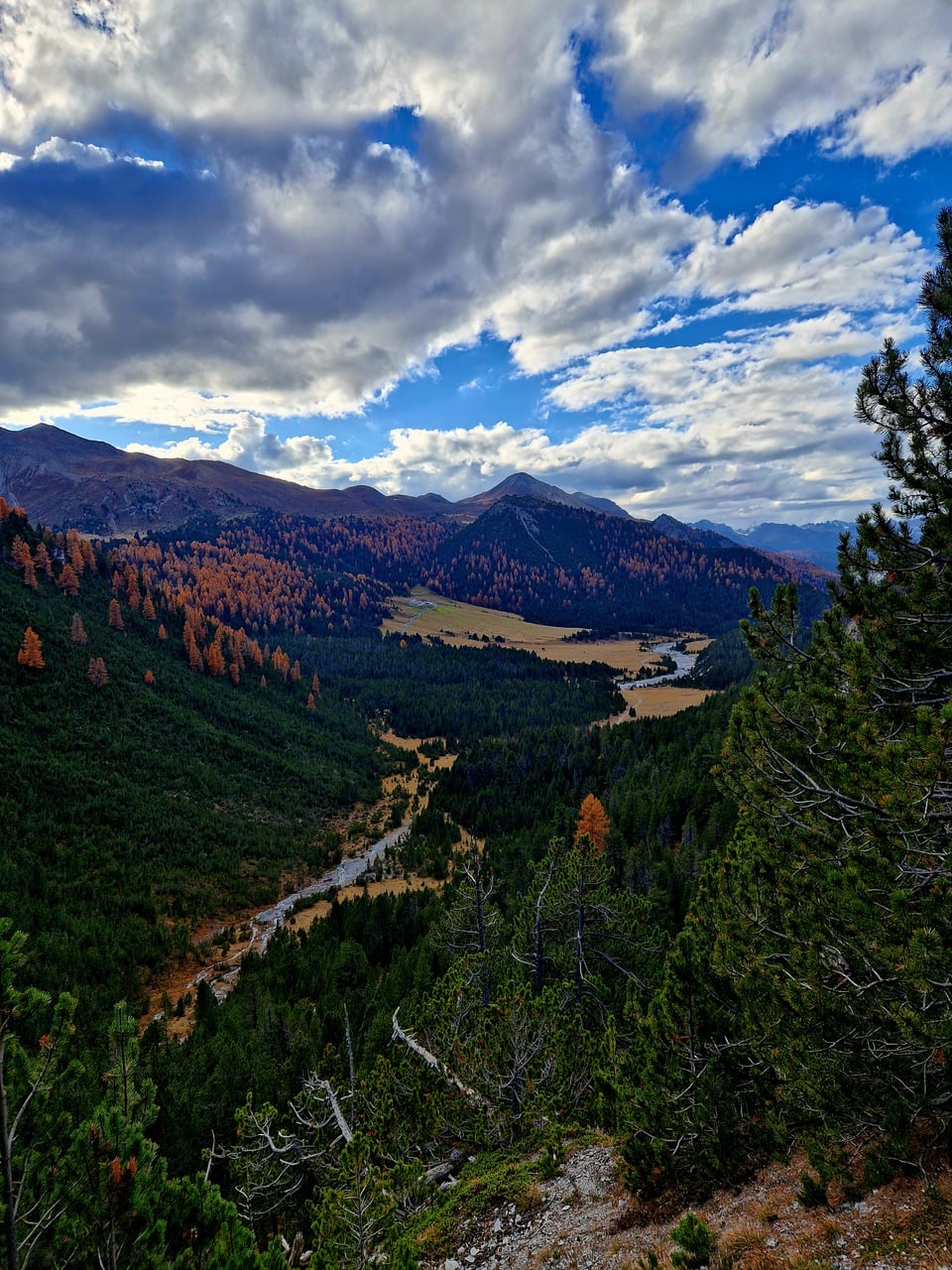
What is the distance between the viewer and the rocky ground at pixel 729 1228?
541 cm

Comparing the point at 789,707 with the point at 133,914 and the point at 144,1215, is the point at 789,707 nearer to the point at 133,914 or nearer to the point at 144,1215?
the point at 144,1215

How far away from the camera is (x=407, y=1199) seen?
10508 mm

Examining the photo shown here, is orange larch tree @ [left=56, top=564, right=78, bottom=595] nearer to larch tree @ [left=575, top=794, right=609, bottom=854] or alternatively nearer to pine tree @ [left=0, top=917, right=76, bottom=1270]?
larch tree @ [left=575, top=794, right=609, bottom=854]

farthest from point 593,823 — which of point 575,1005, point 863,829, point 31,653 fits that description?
point 31,653

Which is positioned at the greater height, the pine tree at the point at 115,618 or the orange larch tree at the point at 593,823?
the pine tree at the point at 115,618

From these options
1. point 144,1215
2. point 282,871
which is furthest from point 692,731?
point 144,1215

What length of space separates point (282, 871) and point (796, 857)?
52.5m

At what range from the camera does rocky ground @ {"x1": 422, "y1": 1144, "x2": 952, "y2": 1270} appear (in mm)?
5414

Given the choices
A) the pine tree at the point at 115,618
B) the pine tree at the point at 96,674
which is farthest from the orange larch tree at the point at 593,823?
the pine tree at the point at 115,618

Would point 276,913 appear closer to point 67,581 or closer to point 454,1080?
point 454,1080

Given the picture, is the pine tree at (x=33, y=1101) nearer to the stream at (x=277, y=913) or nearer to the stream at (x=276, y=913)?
the stream at (x=276, y=913)

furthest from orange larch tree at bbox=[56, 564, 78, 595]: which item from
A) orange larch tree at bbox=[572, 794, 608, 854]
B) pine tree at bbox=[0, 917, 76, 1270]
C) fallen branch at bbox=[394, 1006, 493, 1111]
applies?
pine tree at bbox=[0, 917, 76, 1270]

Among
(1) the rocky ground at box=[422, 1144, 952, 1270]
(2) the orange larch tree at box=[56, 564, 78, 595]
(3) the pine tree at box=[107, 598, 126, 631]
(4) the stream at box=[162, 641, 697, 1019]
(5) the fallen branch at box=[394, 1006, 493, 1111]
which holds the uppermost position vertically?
(2) the orange larch tree at box=[56, 564, 78, 595]

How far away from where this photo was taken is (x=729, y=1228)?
6887mm
